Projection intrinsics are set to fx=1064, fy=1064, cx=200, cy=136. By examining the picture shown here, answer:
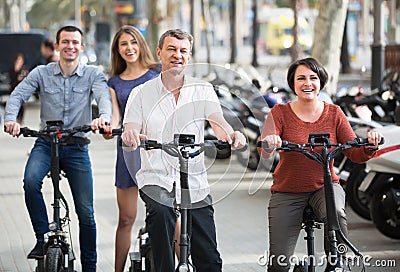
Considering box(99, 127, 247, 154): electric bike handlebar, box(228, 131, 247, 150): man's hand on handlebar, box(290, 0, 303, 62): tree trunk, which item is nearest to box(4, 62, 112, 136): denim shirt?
box(99, 127, 247, 154): electric bike handlebar

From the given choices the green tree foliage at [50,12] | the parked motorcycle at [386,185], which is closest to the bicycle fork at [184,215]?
the parked motorcycle at [386,185]

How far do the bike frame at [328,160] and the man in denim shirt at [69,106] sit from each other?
177cm

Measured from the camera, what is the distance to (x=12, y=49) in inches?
1276

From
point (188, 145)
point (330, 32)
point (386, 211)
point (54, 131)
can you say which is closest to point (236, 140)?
point (188, 145)

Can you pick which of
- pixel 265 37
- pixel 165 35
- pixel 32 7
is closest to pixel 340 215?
pixel 165 35

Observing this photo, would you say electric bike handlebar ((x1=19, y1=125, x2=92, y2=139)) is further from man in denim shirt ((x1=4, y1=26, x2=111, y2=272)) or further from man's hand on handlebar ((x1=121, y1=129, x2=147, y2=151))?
man's hand on handlebar ((x1=121, y1=129, x2=147, y2=151))

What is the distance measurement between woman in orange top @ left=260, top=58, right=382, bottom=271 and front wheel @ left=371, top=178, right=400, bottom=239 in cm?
296

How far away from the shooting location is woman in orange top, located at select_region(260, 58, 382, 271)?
243 inches

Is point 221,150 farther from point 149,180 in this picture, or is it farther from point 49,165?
point 49,165

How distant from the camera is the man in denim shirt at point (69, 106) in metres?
7.28

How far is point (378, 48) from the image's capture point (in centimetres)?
1673

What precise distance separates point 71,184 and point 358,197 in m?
3.93

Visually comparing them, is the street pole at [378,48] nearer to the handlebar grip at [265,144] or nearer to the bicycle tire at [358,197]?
the bicycle tire at [358,197]

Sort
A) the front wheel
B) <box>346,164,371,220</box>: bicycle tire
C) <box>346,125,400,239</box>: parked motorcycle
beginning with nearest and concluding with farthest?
<box>346,125,400,239</box>: parked motorcycle → the front wheel → <box>346,164,371,220</box>: bicycle tire
